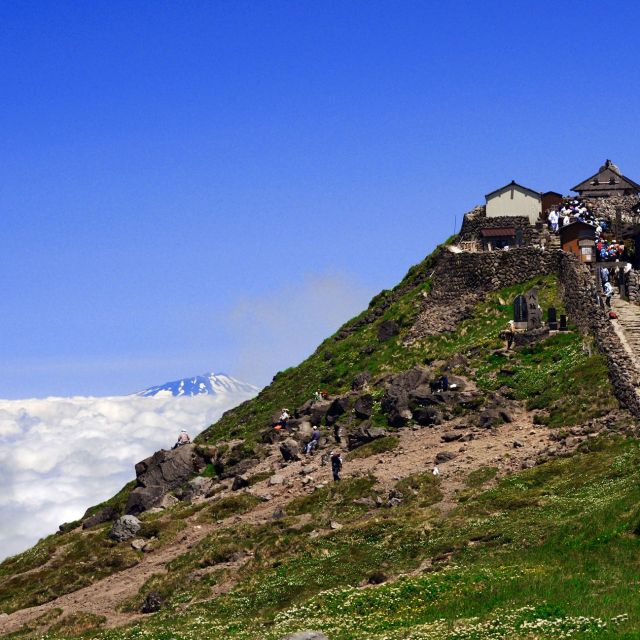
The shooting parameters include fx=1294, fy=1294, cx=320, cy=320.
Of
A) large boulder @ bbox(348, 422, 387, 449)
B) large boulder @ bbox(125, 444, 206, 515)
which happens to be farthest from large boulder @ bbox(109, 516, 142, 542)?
large boulder @ bbox(348, 422, 387, 449)

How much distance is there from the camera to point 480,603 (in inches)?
1708

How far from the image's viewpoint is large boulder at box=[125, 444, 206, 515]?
82.1 m

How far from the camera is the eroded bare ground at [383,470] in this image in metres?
63.1

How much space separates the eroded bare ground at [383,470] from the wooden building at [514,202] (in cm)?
3252

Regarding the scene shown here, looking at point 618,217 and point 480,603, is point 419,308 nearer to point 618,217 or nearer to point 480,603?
point 618,217

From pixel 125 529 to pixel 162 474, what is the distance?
11468 millimetres

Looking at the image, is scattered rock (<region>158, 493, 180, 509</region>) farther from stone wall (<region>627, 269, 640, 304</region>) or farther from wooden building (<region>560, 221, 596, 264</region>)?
wooden building (<region>560, 221, 596, 264</region>)

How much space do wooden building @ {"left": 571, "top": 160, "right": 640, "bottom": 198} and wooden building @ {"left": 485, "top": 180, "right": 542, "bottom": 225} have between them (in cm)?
1373

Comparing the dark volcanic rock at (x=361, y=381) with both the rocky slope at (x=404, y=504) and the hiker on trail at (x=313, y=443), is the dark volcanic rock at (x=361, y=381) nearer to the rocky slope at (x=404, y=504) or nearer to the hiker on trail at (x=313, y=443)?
the rocky slope at (x=404, y=504)

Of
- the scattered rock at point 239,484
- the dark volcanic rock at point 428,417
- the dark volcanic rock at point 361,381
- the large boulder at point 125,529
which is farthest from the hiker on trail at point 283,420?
the large boulder at point 125,529

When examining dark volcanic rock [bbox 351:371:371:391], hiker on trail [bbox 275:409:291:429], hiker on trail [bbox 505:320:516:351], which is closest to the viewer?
hiker on trail [bbox 505:320:516:351]

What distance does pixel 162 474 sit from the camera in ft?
276

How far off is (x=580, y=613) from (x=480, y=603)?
4.52 meters

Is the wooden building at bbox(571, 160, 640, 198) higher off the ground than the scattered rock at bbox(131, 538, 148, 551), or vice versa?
the wooden building at bbox(571, 160, 640, 198)
